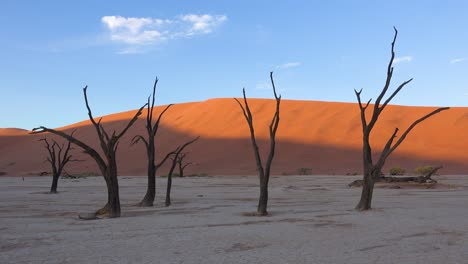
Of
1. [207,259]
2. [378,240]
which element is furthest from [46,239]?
[378,240]

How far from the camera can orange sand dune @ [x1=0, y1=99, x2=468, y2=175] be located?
137 feet

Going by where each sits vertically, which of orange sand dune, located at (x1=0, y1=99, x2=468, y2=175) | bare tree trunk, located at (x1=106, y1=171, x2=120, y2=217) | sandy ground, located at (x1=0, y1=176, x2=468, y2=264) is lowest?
sandy ground, located at (x1=0, y1=176, x2=468, y2=264)

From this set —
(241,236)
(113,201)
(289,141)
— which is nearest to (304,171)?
(289,141)

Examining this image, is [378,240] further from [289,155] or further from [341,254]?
[289,155]

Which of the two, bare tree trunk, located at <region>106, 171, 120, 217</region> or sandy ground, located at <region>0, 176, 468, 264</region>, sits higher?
bare tree trunk, located at <region>106, 171, 120, 217</region>

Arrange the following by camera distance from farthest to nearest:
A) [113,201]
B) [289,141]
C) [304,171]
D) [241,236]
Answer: [289,141] < [304,171] < [113,201] < [241,236]

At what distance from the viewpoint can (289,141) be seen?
48.6 metres

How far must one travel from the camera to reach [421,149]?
144 ft

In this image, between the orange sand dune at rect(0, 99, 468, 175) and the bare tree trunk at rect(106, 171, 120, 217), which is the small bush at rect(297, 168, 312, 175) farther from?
the bare tree trunk at rect(106, 171, 120, 217)

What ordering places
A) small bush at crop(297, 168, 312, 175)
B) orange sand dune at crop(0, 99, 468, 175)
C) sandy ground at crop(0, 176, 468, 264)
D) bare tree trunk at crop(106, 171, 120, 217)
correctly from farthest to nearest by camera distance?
orange sand dune at crop(0, 99, 468, 175) < small bush at crop(297, 168, 312, 175) < bare tree trunk at crop(106, 171, 120, 217) < sandy ground at crop(0, 176, 468, 264)

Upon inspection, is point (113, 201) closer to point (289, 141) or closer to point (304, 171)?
point (304, 171)

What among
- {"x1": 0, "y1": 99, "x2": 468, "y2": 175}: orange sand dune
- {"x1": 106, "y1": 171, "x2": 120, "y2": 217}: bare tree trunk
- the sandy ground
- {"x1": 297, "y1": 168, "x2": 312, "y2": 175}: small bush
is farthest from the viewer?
{"x1": 0, "y1": 99, "x2": 468, "y2": 175}: orange sand dune

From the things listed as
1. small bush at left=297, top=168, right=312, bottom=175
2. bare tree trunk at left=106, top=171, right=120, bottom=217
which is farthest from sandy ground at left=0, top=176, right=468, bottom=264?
small bush at left=297, top=168, right=312, bottom=175

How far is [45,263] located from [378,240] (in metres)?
4.22
